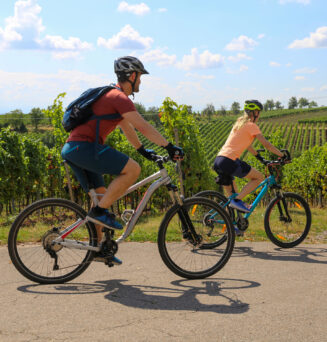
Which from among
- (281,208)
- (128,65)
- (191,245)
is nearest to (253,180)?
(281,208)

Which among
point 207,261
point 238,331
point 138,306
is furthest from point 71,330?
point 207,261

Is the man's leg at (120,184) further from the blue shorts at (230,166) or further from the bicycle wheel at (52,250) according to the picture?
the blue shorts at (230,166)

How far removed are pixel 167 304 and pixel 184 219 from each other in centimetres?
107

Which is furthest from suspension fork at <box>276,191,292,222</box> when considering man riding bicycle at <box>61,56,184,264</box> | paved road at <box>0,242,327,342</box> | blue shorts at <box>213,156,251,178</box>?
man riding bicycle at <box>61,56,184,264</box>

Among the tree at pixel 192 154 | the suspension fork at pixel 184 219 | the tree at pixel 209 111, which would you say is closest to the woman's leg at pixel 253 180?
the suspension fork at pixel 184 219

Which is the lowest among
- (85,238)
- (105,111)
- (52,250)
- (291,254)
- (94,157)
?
(291,254)

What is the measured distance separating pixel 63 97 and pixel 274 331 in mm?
9665

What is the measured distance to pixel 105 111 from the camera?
3.93 m

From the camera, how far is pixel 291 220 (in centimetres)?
610

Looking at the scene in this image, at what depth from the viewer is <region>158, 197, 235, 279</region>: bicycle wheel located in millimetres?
4254

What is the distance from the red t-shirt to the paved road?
143 cm

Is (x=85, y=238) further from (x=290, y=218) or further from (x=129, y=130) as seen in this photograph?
(x=290, y=218)

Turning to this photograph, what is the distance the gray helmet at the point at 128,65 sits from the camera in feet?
13.5

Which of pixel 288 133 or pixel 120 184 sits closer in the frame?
pixel 120 184
